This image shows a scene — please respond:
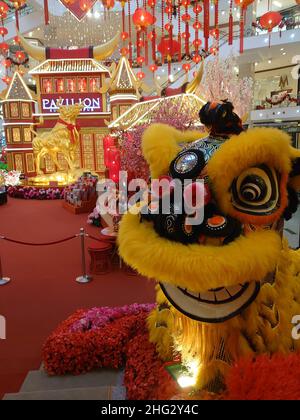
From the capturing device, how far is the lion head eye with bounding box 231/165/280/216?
1374 millimetres

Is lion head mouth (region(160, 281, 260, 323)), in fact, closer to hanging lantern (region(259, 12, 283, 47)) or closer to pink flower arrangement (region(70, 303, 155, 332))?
pink flower arrangement (region(70, 303, 155, 332))

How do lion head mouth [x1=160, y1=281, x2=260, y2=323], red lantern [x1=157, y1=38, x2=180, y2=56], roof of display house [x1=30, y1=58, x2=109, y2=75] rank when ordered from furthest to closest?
roof of display house [x1=30, y1=58, x2=109, y2=75] → red lantern [x1=157, y1=38, x2=180, y2=56] → lion head mouth [x1=160, y1=281, x2=260, y2=323]

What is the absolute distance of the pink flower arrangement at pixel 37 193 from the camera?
10.4m

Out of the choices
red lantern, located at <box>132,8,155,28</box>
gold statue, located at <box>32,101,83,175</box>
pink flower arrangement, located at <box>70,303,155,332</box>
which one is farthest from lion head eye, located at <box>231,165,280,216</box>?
gold statue, located at <box>32,101,83,175</box>

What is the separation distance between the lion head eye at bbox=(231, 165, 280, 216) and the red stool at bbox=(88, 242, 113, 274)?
3382 mm

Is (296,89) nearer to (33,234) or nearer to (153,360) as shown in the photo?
(33,234)

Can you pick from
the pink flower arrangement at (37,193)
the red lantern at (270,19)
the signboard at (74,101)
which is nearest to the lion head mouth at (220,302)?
the red lantern at (270,19)

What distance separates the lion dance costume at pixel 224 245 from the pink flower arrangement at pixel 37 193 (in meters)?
9.15

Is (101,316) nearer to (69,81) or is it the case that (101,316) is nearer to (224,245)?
(224,245)

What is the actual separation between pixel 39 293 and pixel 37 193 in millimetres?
6981

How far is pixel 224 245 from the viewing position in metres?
1.32

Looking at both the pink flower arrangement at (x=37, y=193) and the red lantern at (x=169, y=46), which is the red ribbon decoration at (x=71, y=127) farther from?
the red lantern at (x=169, y=46)

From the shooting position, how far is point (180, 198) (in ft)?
4.66

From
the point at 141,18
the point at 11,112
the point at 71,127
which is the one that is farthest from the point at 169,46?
the point at 11,112
